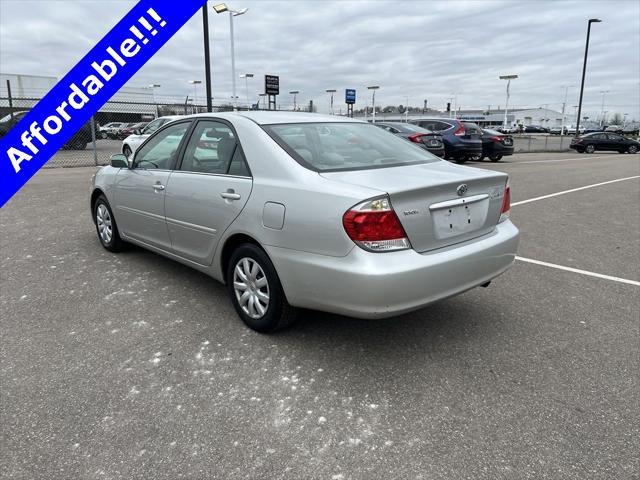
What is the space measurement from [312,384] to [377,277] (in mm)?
746

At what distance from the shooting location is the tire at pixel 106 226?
5.41 m

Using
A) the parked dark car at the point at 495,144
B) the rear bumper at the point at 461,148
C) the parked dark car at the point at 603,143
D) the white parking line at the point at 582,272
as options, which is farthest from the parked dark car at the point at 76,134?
the parked dark car at the point at 603,143

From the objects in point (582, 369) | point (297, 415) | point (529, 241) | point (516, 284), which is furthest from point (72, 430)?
point (529, 241)

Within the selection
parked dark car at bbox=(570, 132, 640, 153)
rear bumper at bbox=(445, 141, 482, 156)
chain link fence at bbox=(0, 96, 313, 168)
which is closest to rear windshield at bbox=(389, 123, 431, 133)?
rear bumper at bbox=(445, 141, 482, 156)

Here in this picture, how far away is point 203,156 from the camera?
4.06m

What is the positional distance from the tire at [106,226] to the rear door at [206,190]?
1459 millimetres

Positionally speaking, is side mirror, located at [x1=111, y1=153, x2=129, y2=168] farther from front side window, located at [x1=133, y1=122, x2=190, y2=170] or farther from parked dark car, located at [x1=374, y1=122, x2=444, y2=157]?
parked dark car, located at [x1=374, y1=122, x2=444, y2=157]

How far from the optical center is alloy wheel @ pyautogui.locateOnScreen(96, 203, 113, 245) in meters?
5.50

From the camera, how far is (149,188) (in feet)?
14.9

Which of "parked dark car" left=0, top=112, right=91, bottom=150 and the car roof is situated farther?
"parked dark car" left=0, top=112, right=91, bottom=150

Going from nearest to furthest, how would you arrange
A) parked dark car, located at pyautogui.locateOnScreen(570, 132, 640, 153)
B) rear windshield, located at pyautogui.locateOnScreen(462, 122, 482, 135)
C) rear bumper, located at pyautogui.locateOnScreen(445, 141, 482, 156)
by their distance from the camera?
1. rear bumper, located at pyautogui.locateOnScreen(445, 141, 482, 156)
2. rear windshield, located at pyautogui.locateOnScreen(462, 122, 482, 135)
3. parked dark car, located at pyautogui.locateOnScreen(570, 132, 640, 153)

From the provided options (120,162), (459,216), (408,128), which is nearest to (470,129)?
(408,128)

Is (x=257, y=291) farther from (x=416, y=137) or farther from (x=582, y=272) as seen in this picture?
(x=416, y=137)

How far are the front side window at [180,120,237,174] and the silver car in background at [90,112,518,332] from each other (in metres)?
0.01
